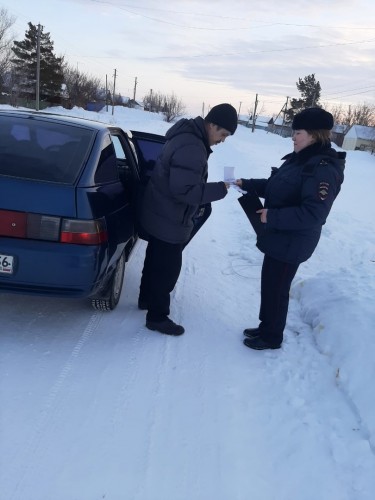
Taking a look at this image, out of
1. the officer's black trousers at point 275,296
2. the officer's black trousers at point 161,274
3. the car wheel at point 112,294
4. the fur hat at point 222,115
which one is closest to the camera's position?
the fur hat at point 222,115

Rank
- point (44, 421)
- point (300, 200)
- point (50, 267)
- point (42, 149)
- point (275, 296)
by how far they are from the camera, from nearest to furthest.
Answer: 1. point (44, 421)
2. point (50, 267)
3. point (300, 200)
4. point (42, 149)
5. point (275, 296)

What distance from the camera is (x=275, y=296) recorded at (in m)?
3.54

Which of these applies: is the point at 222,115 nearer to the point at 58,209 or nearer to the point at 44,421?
the point at 58,209

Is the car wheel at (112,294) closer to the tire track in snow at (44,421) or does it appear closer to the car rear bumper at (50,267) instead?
the tire track in snow at (44,421)

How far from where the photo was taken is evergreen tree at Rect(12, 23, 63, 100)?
49531 mm

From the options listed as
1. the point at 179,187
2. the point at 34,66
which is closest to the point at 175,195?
the point at 179,187

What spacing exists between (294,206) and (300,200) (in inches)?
2.3

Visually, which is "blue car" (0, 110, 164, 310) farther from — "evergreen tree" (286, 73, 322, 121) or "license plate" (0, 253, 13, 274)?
"evergreen tree" (286, 73, 322, 121)

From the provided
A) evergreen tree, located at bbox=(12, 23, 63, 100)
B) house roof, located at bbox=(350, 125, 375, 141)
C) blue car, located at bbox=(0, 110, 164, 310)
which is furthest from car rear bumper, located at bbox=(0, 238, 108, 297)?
house roof, located at bbox=(350, 125, 375, 141)

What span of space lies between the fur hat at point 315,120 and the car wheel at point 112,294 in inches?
72.6

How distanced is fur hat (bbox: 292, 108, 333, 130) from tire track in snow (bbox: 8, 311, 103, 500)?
7.42ft

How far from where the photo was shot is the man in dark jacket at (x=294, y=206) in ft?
10.1

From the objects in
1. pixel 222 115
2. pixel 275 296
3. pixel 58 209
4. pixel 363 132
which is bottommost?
pixel 275 296

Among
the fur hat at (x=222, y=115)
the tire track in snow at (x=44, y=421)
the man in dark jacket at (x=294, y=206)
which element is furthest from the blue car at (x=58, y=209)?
the man in dark jacket at (x=294, y=206)
